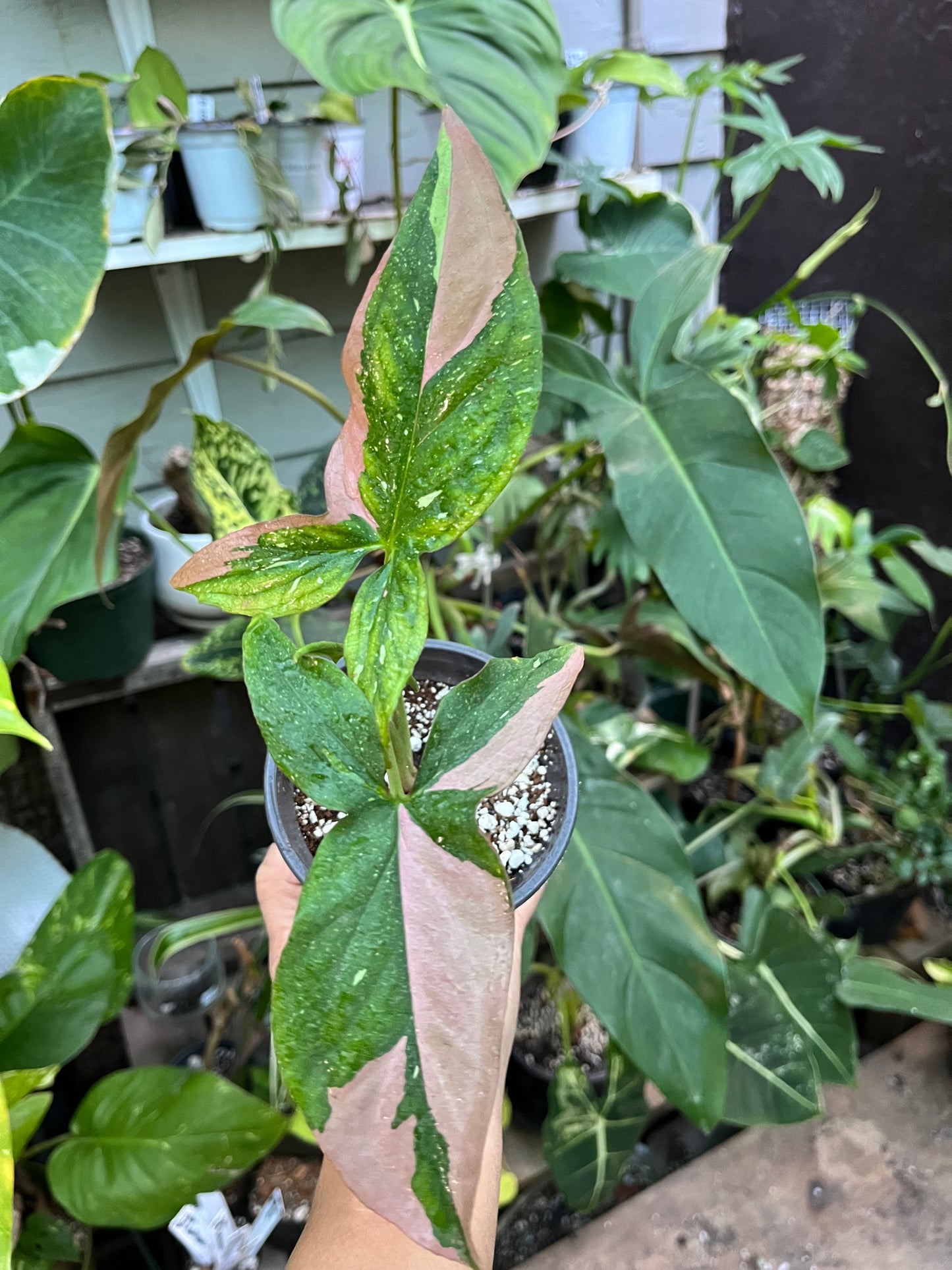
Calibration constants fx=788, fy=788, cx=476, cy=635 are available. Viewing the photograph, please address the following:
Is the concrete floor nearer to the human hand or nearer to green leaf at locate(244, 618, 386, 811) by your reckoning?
the human hand

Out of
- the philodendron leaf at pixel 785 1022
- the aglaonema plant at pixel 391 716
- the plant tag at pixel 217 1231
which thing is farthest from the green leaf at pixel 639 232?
the plant tag at pixel 217 1231

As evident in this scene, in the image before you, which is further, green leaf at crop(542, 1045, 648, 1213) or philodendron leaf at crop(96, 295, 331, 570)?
green leaf at crop(542, 1045, 648, 1213)

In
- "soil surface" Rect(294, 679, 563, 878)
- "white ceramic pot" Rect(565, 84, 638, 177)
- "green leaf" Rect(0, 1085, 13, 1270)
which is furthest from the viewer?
"white ceramic pot" Rect(565, 84, 638, 177)

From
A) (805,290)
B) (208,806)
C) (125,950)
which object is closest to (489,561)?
(125,950)

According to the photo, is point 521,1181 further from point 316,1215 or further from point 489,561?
point 489,561

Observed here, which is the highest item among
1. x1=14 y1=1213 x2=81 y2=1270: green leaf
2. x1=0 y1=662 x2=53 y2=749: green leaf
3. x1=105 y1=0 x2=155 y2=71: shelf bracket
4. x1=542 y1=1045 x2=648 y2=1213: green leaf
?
x1=105 y1=0 x2=155 y2=71: shelf bracket

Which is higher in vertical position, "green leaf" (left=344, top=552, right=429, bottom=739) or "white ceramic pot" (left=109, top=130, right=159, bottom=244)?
"white ceramic pot" (left=109, top=130, right=159, bottom=244)

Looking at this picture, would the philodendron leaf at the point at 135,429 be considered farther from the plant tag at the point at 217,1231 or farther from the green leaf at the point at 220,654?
the plant tag at the point at 217,1231

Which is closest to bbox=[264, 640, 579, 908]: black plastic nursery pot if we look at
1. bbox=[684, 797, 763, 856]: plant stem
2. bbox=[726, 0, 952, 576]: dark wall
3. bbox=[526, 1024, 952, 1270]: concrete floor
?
bbox=[684, 797, 763, 856]: plant stem
